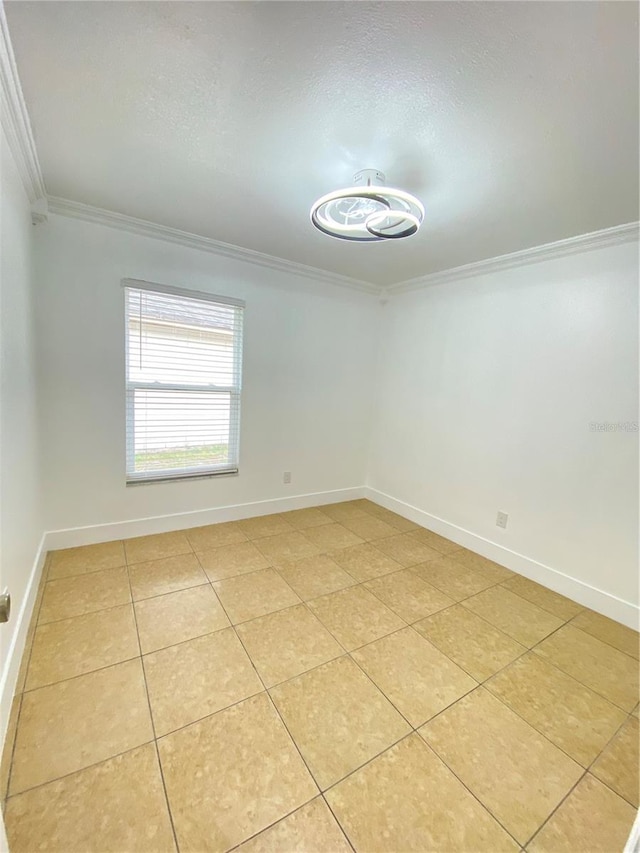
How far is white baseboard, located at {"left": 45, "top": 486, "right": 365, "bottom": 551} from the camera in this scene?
256 centimetres

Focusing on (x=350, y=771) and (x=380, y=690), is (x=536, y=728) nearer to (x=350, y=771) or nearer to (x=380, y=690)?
(x=380, y=690)

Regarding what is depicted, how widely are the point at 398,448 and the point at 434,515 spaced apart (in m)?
0.77

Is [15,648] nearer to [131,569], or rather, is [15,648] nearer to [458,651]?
[131,569]

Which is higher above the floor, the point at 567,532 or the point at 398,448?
the point at 398,448

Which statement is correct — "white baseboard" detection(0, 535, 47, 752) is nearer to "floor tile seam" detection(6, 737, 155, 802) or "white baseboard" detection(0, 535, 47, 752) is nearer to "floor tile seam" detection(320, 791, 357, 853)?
"floor tile seam" detection(6, 737, 155, 802)

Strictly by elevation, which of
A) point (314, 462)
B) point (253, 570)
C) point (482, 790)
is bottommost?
point (482, 790)

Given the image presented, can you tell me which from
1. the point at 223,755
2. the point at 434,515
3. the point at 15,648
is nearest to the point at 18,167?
the point at 15,648

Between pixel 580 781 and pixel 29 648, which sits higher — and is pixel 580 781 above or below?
below

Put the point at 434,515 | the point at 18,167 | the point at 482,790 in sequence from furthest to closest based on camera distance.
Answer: the point at 434,515
the point at 18,167
the point at 482,790

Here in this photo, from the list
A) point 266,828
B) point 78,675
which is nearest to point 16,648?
point 78,675

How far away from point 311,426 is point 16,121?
2.77 m

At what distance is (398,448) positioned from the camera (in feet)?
12.2

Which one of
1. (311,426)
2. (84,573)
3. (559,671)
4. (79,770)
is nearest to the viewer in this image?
(79,770)

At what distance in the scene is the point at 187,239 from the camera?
104 inches
